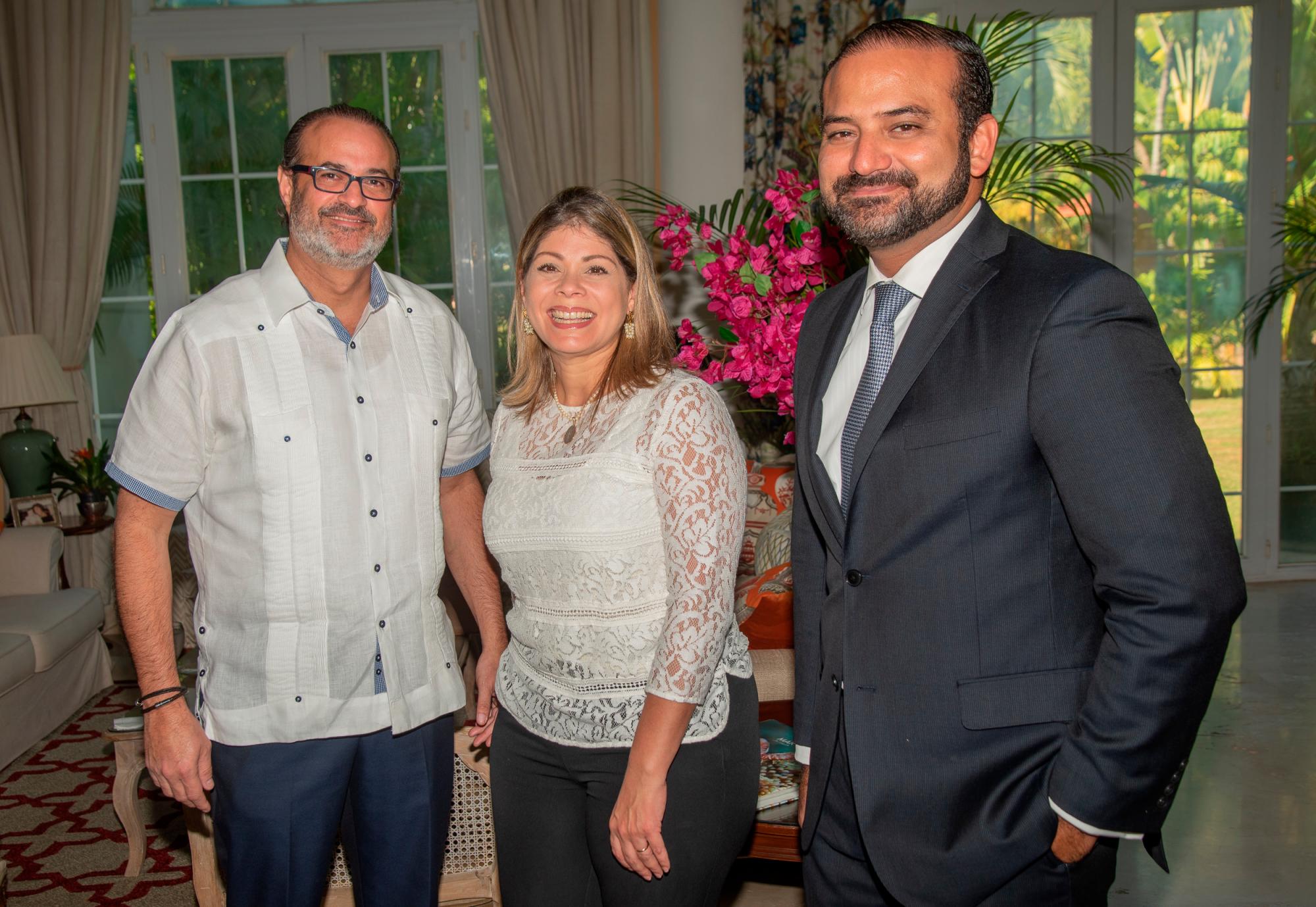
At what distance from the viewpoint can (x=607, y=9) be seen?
544 cm

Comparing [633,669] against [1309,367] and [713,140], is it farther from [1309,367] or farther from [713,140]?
[1309,367]

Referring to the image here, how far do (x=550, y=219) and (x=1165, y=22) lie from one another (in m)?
5.14

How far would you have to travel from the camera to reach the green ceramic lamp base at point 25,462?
5258mm

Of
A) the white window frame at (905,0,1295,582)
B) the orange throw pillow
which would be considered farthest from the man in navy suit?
the white window frame at (905,0,1295,582)

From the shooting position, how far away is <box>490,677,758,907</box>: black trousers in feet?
4.98

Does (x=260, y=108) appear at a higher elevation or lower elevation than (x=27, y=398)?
higher

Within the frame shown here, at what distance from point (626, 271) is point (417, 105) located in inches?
177

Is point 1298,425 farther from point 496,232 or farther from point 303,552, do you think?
point 303,552

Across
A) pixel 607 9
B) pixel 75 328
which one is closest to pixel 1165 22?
pixel 607 9

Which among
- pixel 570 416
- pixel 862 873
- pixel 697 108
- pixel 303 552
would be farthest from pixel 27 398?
pixel 862 873

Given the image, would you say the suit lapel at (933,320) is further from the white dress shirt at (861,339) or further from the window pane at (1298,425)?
the window pane at (1298,425)

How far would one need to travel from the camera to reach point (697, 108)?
5.64m

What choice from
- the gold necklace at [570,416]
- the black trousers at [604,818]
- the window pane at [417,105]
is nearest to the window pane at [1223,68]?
the window pane at [417,105]

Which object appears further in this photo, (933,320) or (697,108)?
(697,108)
